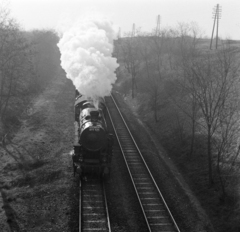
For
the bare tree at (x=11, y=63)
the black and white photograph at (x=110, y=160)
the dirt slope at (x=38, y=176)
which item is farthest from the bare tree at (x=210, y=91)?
the bare tree at (x=11, y=63)

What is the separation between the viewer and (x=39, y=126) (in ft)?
95.1

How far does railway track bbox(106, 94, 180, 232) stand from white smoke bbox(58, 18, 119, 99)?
486 cm

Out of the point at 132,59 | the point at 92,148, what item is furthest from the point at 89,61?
the point at 132,59

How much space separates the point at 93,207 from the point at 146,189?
12.7 ft

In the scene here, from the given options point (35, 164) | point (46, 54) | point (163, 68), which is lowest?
point (35, 164)

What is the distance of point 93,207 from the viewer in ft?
51.7

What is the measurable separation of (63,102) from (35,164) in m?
19.4

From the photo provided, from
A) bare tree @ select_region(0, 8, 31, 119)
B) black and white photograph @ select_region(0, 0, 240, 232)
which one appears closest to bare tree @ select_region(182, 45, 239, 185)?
black and white photograph @ select_region(0, 0, 240, 232)

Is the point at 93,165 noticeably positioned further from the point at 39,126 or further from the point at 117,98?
the point at 117,98

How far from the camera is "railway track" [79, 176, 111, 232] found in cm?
1419

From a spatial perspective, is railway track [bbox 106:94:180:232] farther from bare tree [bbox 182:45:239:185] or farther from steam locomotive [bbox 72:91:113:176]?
bare tree [bbox 182:45:239:185]

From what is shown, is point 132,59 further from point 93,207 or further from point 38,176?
point 93,207

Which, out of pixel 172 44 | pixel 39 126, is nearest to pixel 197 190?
pixel 39 126

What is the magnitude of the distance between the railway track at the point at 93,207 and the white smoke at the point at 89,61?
761cm
